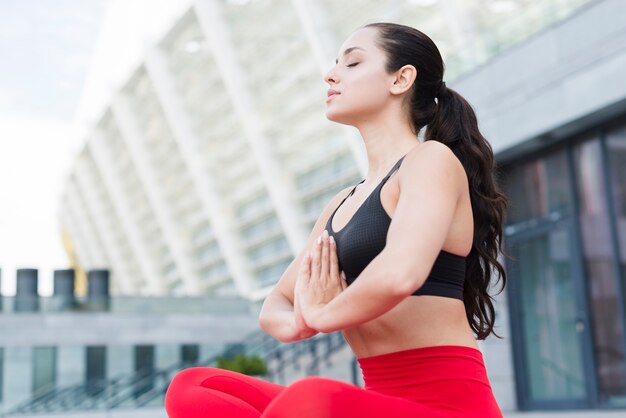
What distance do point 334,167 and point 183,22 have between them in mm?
9198

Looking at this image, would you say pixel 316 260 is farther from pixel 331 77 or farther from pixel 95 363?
pixel 95 363

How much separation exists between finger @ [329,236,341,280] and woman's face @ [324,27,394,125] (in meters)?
0.31

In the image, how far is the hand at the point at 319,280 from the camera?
69.9 inches

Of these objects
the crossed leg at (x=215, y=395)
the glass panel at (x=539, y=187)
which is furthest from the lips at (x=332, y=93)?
the glass panel at (x=539, y=187)

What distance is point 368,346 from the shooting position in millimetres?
1802

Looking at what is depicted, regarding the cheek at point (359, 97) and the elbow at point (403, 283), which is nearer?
the elbow at point (403, 283)

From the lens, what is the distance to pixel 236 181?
43.1 metres

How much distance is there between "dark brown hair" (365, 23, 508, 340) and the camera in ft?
6.45

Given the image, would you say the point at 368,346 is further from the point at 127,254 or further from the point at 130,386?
the point at 127,254

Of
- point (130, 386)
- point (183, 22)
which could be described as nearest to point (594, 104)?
point (130, 386)

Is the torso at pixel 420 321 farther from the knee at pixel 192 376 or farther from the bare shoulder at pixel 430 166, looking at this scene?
the knee at pixel 192 376

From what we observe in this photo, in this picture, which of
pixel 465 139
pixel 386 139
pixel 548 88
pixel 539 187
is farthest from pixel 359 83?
pixel 539 187

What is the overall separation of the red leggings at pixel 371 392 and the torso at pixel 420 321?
0.8 inches

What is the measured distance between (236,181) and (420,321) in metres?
41.6
